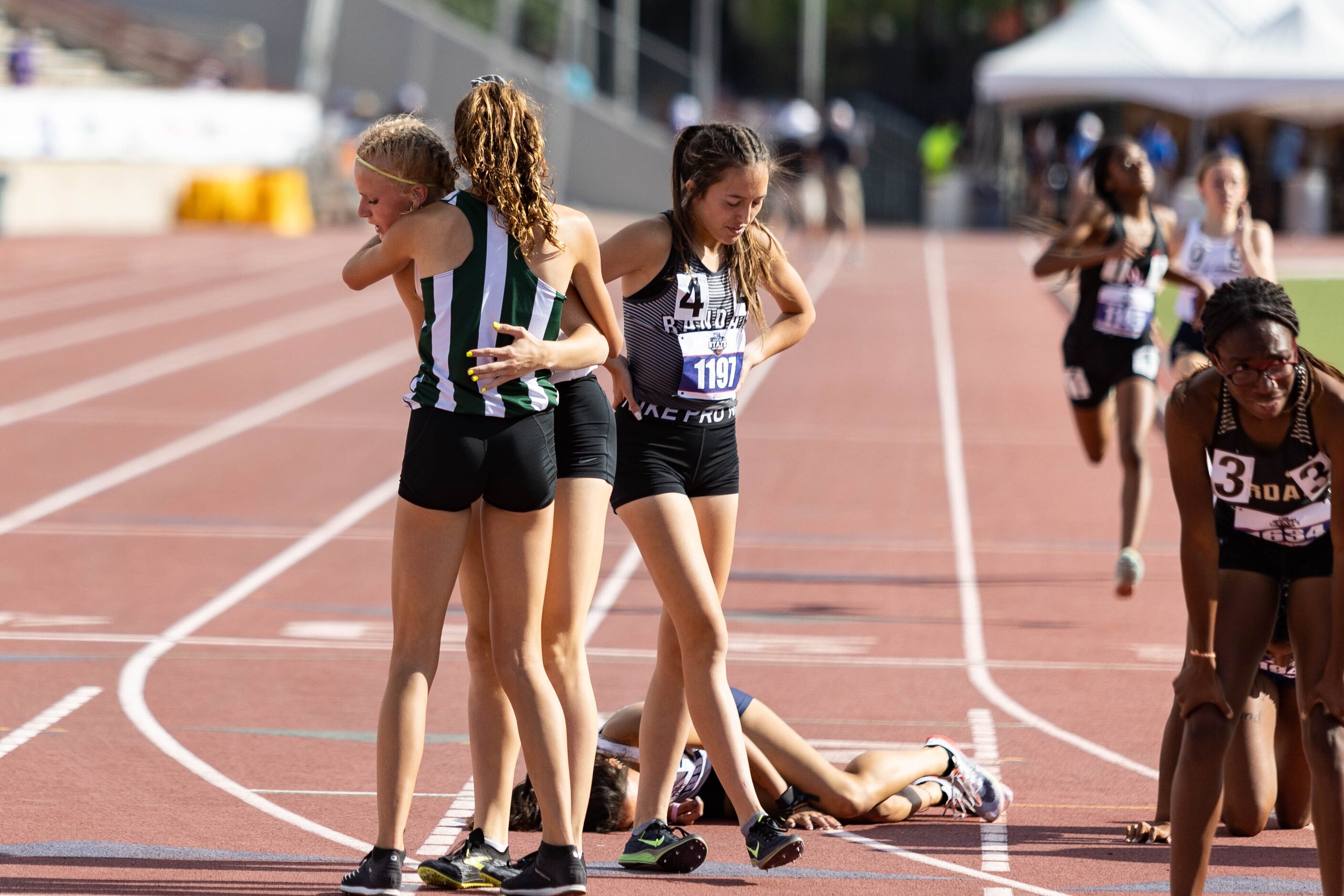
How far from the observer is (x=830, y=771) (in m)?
5.73

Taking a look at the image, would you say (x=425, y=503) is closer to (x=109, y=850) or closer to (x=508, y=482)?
(x=508, y=482)

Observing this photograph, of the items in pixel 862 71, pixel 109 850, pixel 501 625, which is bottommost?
pixel 109 850

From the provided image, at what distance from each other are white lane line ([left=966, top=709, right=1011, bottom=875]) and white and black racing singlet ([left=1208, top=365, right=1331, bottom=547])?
1.22 m

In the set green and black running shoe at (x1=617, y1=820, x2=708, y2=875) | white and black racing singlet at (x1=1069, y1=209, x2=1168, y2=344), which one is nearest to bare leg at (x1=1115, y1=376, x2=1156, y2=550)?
white and black racing singlet at (x1=1069, y1=209, x2=1168, y2=344)

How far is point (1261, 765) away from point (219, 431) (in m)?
11.1

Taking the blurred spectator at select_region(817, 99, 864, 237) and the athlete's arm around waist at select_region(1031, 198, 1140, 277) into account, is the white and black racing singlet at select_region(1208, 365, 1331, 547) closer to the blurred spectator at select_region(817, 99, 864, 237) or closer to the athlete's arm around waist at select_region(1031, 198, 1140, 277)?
the athlete's arm around waist at select_region(1031, 198, 1140, 277)

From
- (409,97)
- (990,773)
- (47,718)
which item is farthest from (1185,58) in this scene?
(47,718)

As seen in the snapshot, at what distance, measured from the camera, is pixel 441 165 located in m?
4.82

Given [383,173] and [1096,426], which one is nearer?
[383,173]

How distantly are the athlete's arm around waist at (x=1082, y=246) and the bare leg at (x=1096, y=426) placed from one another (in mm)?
753

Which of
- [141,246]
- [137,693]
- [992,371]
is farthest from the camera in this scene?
[141,246]

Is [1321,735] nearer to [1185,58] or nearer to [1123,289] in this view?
[1123,289]

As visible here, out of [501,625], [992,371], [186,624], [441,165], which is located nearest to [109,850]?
[501,625]

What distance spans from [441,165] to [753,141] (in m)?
0.90
